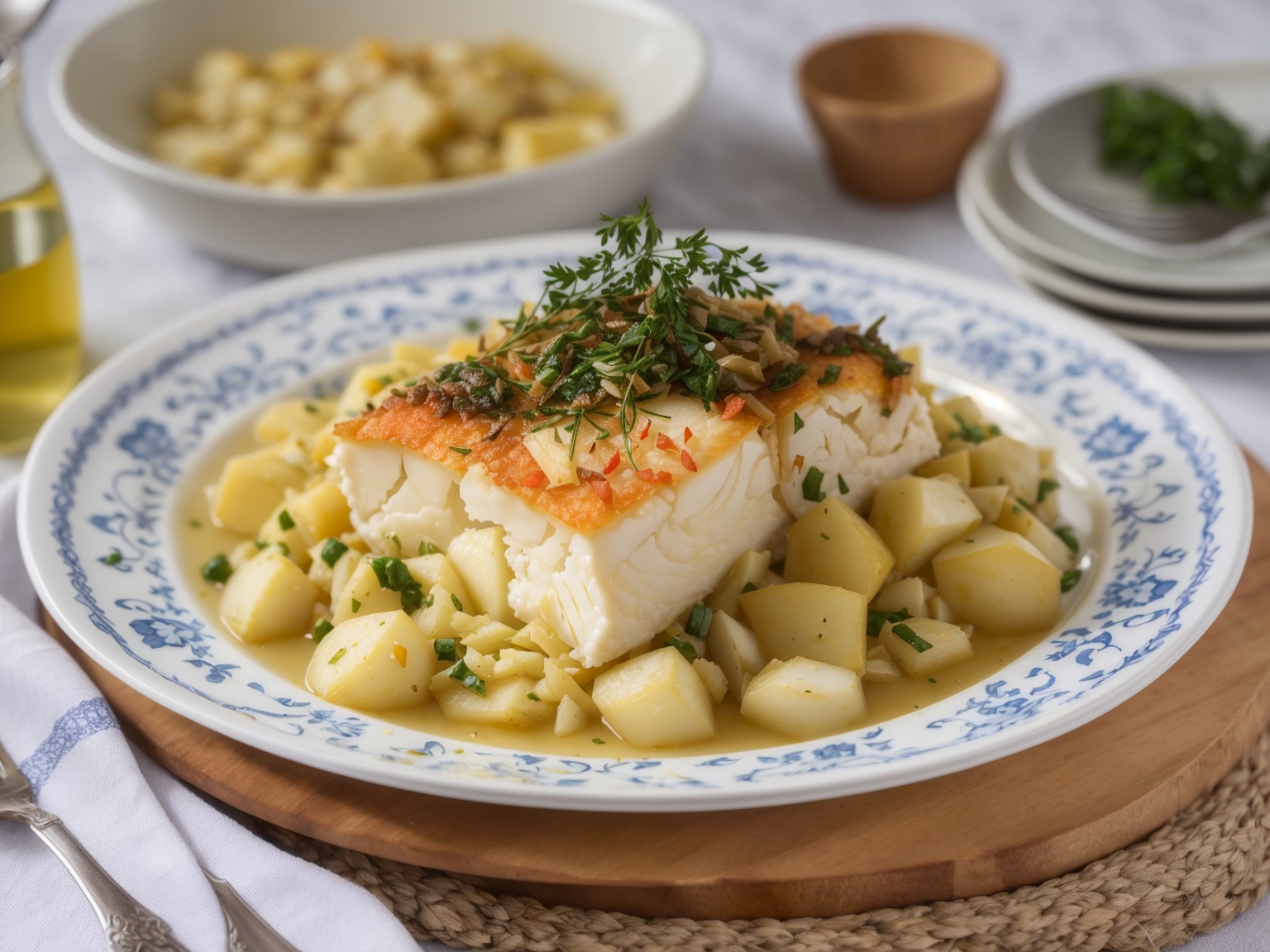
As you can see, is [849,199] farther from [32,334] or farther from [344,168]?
[32,334]

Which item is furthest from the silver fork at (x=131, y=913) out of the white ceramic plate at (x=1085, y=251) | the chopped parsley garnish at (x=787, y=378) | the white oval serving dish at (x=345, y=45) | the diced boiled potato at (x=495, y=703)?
the white ceramic plate at (x=1085, y=251)

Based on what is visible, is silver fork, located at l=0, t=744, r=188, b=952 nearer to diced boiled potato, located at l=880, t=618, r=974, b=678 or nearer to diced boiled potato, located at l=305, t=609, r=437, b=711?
diced boiled potato, located at l=305, t=609, r=437, b=711

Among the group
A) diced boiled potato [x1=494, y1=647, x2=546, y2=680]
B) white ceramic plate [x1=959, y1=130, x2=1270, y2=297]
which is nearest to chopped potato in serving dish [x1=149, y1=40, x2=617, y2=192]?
white ceramic plate [x1=959, y1=130, x2=1270, y2=297]

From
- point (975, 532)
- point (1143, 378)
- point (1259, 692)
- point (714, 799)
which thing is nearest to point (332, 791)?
point (714, 799)

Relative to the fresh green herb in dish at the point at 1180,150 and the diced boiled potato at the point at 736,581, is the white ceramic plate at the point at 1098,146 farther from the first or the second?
the diced boiled potato at the point at 736,581

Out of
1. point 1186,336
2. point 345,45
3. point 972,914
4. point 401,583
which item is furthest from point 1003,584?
point 345,45

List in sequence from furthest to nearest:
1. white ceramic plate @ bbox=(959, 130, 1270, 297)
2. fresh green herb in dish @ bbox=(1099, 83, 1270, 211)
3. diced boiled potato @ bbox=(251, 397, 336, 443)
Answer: fresh green herb in dish @ bbox=(1099, 83, 1270, 211) < white ceramic plate @ bbox=(959, 130, 1270, 297) < diced boiled potato @ bbox=(251, 397, 336, 443)
